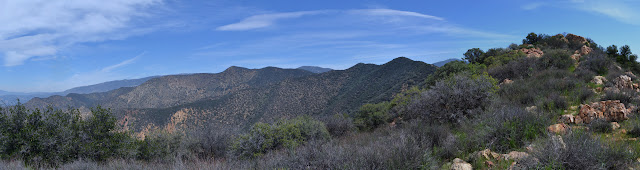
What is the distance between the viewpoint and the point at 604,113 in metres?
5.59

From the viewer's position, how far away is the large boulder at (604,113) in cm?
543

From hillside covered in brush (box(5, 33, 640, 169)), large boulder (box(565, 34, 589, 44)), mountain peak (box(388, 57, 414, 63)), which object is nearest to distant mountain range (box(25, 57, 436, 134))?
mountain peak (box(388, 57, 414, 63))

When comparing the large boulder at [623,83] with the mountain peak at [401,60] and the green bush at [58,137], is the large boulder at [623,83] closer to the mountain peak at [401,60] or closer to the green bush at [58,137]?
the green bush at [58,137]

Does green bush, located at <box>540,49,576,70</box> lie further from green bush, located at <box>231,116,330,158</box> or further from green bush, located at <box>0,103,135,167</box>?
green bush, located at <box>0,103,135,167</box>

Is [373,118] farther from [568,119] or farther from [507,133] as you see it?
[507,133]

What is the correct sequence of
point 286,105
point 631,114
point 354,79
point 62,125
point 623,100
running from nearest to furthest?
1. point 631,114
2. point 623,100
3. point 62,125
4. point 286,105
5. point 354,79

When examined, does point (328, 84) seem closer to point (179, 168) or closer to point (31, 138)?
point (31, 138)

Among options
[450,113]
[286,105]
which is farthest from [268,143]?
[286,105]

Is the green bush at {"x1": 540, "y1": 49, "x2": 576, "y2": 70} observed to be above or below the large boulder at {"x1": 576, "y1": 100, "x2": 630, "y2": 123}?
above

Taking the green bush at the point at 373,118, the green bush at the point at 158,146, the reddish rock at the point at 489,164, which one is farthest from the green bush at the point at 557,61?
the green bush at the point at 158,146

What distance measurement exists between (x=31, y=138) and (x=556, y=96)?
19.4 m

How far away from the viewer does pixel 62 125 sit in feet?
41.2

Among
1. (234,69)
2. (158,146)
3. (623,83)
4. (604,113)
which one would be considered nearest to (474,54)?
(623,83)

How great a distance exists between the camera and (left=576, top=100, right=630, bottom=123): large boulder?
543 centimetres
